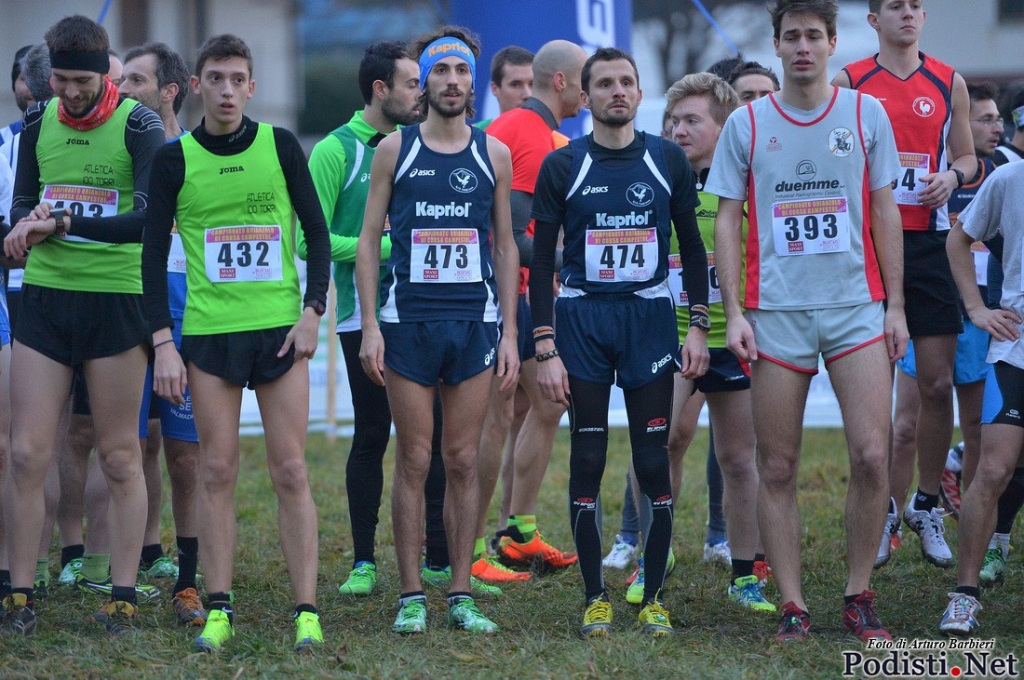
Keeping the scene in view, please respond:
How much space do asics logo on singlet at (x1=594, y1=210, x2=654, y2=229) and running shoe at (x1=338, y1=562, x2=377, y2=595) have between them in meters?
2.02

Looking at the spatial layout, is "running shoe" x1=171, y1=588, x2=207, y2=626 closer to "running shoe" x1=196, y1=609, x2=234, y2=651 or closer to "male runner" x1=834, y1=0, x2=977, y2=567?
"running shoe" x1=196, y1=609, x2=234, y2=651

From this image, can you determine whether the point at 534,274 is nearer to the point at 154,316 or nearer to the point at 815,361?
the point at 815,361

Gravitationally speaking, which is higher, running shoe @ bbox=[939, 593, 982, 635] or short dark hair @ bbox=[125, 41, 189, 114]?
short dark hair @ bbox=[125, 41, 189, 114]

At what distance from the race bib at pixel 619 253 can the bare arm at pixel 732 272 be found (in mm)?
269

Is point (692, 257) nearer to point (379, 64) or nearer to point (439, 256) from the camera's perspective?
point (439, 256)

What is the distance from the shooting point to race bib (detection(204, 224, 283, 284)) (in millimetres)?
4438

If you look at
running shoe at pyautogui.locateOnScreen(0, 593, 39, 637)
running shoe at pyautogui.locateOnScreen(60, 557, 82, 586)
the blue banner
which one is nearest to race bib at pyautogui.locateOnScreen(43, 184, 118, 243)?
running shoe at pyautogui.locateOnScreen(0, 593, 39, 637)

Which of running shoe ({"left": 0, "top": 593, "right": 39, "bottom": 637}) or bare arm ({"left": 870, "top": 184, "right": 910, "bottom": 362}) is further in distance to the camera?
running shoe ({"left": 0, "top": 593, "right": 39, "bottom": 637})

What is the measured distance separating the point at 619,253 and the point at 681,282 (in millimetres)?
900

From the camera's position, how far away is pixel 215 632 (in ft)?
14.6

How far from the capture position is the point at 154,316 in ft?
14.6

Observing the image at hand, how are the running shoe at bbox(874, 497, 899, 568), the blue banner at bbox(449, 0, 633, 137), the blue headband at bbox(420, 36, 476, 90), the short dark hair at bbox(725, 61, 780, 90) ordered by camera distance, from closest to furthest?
1. the blue headband at bbox(420, 36, 476, 90)
2. the running shoe at bbox(874, 497, 899, 568)
3. the short dark hair at bbox(725, 61, 780, 90)
4. the blue banner at bbox(449, 0, 633, 137)

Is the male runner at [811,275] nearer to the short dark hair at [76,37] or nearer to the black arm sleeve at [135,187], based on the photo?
the black arm sleeve at [135,187]

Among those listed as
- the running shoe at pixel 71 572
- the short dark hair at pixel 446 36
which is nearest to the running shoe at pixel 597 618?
the short dark hair at pixel 446 36
